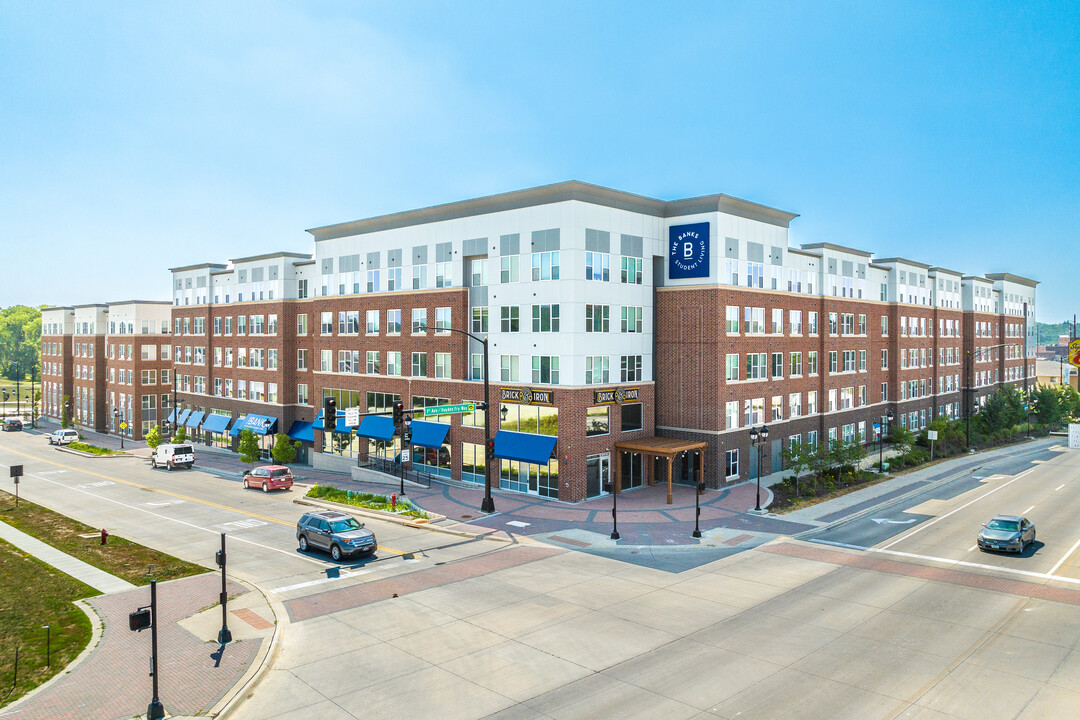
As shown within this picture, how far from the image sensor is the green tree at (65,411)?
8538cm

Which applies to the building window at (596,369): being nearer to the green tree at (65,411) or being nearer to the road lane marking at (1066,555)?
the road lane marking at (1066,555)

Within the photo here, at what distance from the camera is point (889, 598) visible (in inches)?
848

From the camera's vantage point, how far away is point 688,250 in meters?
42.5

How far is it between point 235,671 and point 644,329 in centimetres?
3133

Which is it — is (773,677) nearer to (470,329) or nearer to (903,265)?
(470,329)

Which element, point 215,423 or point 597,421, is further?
point 215,423

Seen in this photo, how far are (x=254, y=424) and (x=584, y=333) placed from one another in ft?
124

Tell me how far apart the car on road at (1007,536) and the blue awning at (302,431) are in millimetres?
48638

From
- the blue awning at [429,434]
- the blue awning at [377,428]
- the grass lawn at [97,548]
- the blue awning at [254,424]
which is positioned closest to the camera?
the grass lawn at [97,548]

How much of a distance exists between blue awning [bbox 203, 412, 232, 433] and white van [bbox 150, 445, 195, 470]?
291 inches

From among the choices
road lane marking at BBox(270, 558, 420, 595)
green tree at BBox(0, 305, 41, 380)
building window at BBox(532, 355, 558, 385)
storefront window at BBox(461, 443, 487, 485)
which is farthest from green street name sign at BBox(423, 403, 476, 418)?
green tree at BBox(0, 305, 41, 380)

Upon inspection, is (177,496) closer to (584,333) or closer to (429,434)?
(429,434)

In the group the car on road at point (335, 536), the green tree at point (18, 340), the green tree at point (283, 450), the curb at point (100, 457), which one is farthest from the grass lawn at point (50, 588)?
the green tree at point (18, 340)

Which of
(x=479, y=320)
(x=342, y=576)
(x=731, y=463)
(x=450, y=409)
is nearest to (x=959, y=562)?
(x=731, y=463)
